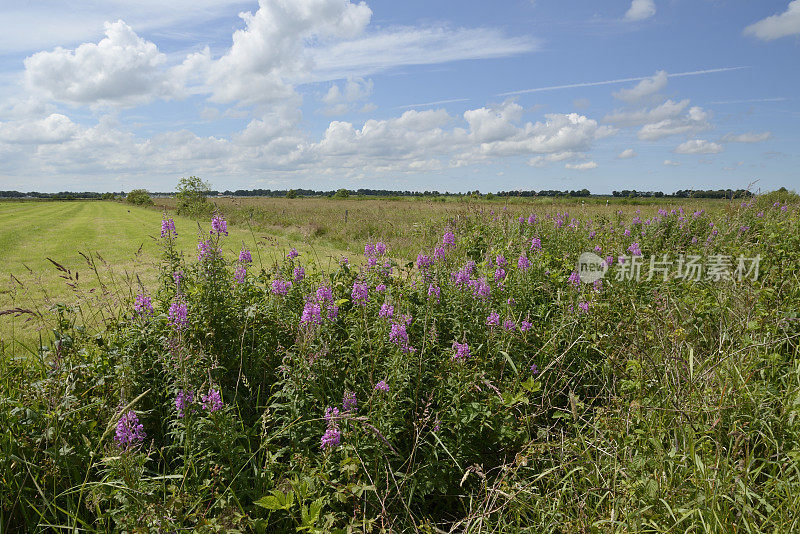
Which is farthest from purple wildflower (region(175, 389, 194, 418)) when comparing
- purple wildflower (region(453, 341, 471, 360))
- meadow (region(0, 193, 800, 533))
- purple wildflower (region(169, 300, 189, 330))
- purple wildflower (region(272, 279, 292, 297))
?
purple wildflower (region(453, 341, 471, 360))

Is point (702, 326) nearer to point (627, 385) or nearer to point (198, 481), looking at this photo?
point (627, 385)

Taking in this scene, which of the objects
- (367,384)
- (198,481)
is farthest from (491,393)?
(198,481)

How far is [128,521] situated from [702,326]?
4.25 m

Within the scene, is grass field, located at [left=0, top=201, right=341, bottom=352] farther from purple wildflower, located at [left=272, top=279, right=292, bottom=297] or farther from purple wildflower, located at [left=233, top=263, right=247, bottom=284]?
purple wildflower, located at [left=272, top=279, right=292, bottom=297]

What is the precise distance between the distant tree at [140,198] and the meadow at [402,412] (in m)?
57.4

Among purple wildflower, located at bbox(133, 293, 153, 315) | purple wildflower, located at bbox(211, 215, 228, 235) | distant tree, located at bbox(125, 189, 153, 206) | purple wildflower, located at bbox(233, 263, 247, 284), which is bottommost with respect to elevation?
purple wildflower, located at bbox(133, 293, 153, 315)

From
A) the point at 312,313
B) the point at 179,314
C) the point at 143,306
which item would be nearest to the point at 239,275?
the point at 143,306

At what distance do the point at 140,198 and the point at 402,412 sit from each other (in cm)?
6269

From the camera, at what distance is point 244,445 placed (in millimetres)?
2654

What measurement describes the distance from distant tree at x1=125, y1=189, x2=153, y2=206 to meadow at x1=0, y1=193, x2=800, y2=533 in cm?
5737

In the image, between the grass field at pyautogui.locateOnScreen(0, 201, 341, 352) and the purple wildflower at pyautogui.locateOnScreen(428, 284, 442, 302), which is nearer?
the purple wildflower at pyautogui.locateOnScreen(428, 284, 442, 302)

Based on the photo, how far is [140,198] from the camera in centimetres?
5459

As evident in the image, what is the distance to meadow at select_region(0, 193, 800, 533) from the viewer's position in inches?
81.4

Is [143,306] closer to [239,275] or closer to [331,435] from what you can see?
[239,275]
